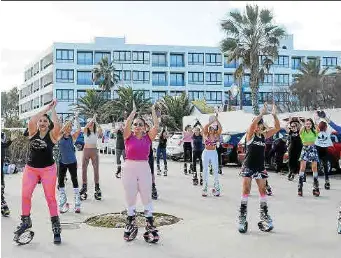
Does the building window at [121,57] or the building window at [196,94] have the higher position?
the building window at [121,57]

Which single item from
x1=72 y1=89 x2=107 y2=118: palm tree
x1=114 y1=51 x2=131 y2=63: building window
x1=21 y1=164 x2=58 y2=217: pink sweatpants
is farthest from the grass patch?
x1=114 y1=51 x2=131 y2=63: building window

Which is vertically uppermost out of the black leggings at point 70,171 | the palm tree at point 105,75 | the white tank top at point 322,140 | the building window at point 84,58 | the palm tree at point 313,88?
the building window at point 84,58

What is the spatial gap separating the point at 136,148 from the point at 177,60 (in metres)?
70.0

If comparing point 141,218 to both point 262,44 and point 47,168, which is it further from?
point 262,44

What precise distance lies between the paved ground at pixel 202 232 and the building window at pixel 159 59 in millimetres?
64437

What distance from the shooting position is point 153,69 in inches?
2965

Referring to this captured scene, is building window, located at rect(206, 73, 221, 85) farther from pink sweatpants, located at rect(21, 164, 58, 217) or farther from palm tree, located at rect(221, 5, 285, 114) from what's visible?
pink sweatpants, located at rect(21, 164, 58, 217)

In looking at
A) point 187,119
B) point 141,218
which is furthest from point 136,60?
point 141,218

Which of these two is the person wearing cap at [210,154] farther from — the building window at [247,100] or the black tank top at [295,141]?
the building window at [247,100]

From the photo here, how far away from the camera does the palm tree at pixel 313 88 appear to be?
40688 millimetres

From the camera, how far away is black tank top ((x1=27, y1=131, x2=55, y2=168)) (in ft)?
23.0

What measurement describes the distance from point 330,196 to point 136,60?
65103 millimetres

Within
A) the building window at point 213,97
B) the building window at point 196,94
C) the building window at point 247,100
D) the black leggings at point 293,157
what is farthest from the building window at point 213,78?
the black leggings at point 293,157

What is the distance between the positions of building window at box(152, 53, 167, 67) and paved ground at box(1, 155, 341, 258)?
211ft
